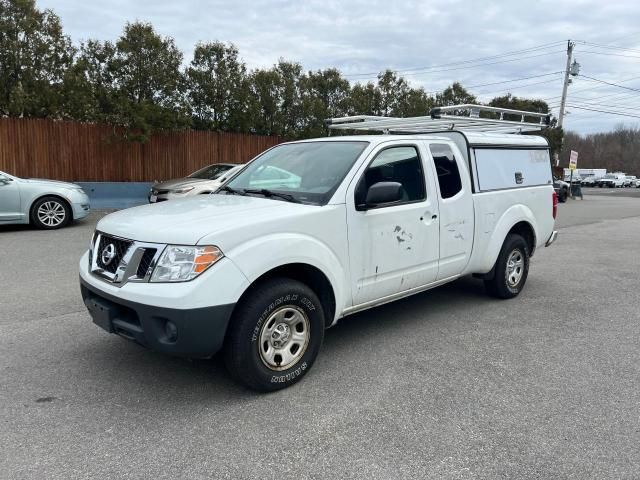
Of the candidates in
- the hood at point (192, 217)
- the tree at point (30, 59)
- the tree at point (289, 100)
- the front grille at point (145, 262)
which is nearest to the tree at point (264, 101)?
the tree at point (289, 100)

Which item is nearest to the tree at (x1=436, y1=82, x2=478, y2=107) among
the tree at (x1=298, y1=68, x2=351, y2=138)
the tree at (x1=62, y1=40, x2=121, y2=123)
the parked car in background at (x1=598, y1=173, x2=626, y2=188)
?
the tree at (x1=298, y1=68, x2=351, y2=138)

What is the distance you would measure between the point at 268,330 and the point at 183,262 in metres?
0.77

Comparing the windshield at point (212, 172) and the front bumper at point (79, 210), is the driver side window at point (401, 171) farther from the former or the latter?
the windshield at point (212, 172)

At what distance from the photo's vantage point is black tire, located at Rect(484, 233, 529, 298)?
19.3 ft

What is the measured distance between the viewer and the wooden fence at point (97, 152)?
1457cm

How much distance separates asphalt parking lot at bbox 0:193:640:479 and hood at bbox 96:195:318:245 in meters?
1.14

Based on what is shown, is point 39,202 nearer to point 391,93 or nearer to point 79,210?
point 79,210

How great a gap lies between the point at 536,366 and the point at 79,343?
12.6 feet

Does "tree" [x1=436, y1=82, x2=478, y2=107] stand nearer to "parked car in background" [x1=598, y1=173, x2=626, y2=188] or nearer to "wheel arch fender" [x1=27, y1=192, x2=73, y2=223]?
"wheel arch fender" [x1=27, y1=192, x2=73, y2=223]

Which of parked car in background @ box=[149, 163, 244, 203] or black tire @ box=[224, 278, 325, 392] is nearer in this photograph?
black tire @ box=[224, 278, 325, 392]

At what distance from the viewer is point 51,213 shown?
10.9m

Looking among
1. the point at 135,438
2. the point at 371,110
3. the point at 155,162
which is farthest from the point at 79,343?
the point at 371,110

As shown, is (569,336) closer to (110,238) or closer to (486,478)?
(486,478)

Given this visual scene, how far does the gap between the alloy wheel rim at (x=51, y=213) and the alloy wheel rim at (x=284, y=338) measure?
9073 millimetres
